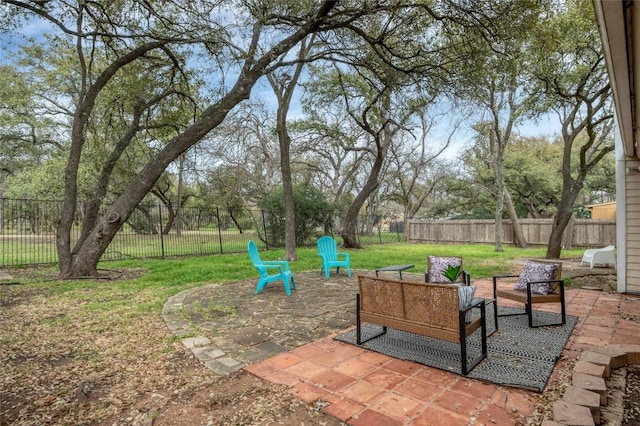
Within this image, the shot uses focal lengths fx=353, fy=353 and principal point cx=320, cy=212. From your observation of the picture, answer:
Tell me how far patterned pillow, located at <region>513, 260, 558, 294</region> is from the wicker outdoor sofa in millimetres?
1565

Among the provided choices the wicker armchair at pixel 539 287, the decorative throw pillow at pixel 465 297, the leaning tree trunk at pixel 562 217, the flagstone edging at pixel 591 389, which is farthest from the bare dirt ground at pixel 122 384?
the leaning tree trunk at pixel 562 217

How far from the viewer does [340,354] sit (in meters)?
3.11

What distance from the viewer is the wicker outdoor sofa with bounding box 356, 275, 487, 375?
2.70 meters

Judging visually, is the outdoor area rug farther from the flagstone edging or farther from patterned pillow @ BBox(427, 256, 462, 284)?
patterned pillow @ BBox(427, 256, 462, 284)

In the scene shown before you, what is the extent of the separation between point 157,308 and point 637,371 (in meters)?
5.10

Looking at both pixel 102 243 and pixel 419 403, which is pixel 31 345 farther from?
pixel 102 243

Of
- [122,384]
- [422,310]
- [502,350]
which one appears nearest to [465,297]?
[422,310]

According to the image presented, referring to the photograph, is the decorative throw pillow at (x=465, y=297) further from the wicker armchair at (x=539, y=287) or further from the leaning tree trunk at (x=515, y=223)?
the leaning tree trunk at (x=515, y=223)

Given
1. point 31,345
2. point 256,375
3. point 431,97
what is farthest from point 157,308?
point 431,97

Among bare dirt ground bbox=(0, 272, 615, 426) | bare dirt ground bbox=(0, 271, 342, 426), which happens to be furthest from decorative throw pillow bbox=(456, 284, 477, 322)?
bare dirt ground bbox=(0, 271, 342, 426)

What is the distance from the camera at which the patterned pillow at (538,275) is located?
406 centimetres

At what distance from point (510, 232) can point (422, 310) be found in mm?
15718

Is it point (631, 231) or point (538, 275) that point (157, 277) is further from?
point (631, 231)

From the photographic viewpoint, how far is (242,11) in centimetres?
697
